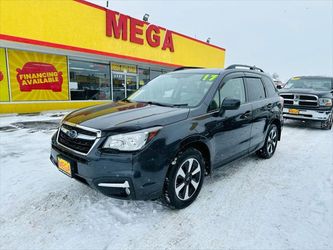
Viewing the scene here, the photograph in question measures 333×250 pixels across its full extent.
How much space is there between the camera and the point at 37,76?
11570 millimetres

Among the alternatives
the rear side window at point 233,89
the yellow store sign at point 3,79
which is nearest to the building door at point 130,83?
the yellow store sign at point 3,79

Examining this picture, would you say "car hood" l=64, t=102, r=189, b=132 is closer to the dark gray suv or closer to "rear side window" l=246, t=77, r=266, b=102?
the dark gray suv

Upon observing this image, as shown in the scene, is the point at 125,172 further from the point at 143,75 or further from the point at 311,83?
the point at 143,75

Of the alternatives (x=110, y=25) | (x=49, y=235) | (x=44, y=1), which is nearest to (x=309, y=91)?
(x=49, y=235)

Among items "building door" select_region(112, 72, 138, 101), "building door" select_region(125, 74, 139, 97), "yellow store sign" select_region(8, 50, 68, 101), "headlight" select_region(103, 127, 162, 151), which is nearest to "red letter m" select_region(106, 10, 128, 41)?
"building door" select_region(112, 72, 138, 101)

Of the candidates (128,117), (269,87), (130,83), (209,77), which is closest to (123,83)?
(130,83)

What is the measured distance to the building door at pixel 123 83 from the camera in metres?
15.4

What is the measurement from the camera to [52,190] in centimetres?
354

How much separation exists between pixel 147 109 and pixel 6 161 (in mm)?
3219

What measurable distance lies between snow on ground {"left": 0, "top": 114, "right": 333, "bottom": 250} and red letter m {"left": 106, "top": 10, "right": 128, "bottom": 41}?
1011 centimetres

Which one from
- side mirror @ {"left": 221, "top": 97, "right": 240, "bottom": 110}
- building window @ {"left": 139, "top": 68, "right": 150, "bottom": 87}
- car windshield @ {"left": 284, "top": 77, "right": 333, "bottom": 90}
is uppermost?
building window @ {"left": 139, "top": 68, "right": 150, "bottom": 87}

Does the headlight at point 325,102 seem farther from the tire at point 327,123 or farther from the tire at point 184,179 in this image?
the tire at point 184,179

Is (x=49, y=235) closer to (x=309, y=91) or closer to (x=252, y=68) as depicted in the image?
(x=252, y=68)

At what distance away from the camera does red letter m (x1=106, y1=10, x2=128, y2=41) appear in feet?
42.3
